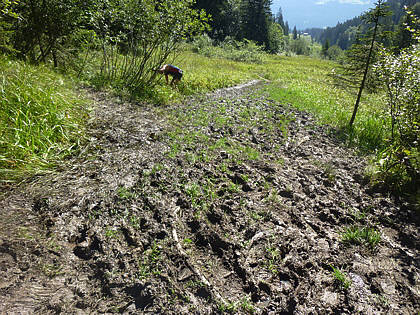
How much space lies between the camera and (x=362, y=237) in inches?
127

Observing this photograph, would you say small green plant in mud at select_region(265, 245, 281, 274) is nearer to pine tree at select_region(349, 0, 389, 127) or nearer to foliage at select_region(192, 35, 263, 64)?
pine tree at select_region(349, 0, 389, 127)

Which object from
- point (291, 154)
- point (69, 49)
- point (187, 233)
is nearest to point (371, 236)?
point (187, 233)

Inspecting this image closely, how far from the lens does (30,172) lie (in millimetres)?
3439

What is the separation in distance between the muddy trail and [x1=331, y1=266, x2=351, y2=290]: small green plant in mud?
1.0 inches

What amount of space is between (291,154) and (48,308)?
5.61 m

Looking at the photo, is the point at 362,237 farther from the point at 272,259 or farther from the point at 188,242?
the point at 188,242

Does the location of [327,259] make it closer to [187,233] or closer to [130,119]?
[187,233]

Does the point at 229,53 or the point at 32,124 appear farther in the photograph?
the point at 229,53

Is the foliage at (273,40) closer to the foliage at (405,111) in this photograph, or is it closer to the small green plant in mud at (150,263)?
the foliage at (405,111)

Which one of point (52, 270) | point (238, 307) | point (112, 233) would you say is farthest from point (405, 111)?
point (52, 270)

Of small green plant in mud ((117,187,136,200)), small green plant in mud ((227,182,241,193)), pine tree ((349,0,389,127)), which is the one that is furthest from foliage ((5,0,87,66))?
pine tree ((349,0,389,127))

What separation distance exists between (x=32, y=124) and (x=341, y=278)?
17.6ft

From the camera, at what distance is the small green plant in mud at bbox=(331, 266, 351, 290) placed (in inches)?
99.3

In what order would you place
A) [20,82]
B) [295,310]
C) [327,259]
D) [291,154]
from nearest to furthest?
[295,310] → [327,259] → [20,82] → [291,154]
